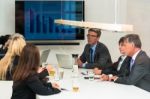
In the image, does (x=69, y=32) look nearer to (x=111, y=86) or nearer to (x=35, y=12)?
(x=35, y=12)

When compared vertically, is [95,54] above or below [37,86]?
above

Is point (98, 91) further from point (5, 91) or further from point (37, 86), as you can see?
point (5, 91)

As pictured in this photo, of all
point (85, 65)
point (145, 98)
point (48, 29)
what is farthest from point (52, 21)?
point (145, 98)

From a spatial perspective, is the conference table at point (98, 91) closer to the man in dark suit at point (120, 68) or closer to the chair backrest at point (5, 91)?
the man in dark suit at point (120, 68)

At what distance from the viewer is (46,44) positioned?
784 cm

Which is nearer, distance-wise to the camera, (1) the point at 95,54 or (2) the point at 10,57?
(2) the point at 10,57

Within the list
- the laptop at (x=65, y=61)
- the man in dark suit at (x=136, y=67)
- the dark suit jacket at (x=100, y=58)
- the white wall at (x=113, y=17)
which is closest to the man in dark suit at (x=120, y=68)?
the man in dark suit at (x=136, y=67)

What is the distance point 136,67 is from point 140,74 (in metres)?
0.10

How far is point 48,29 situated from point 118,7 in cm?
171

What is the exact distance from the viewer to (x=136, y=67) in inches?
175

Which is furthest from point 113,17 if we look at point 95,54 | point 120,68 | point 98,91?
point 98,91

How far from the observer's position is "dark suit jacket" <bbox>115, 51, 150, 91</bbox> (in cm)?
444

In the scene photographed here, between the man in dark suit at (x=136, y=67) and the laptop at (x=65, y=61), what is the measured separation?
1.34 metres

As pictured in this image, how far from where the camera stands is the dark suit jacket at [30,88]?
3.67m
